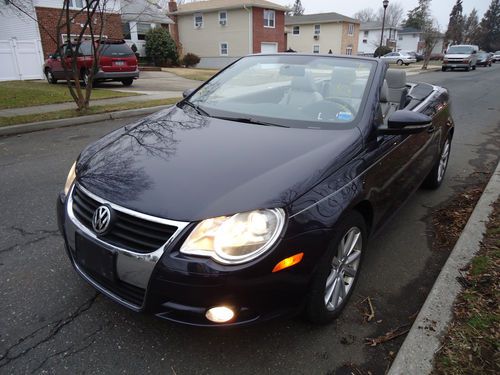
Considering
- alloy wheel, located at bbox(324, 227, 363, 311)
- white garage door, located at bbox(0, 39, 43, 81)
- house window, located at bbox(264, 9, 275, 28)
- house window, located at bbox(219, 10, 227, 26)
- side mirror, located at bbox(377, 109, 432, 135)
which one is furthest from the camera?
house window, located at bbox(219, 10, 227, 26)

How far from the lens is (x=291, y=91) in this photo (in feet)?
11.1

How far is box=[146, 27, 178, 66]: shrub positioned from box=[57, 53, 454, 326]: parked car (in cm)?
2932

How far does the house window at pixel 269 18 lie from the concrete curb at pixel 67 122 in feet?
88.9

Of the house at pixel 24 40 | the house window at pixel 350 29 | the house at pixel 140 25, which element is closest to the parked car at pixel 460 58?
the house window at pixel 350 29

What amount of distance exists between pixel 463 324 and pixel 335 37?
49343mm

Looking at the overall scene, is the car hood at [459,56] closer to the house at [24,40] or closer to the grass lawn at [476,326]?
the house at [24,40]

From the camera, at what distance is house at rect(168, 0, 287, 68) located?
33.1 metres

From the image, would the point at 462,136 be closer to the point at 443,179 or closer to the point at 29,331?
the point at 443,179

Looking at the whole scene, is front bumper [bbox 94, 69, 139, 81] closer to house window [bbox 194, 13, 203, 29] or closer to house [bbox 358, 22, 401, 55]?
house window [bbox 194, 13, 203, 29]

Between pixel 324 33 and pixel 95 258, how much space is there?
50675 millimetres

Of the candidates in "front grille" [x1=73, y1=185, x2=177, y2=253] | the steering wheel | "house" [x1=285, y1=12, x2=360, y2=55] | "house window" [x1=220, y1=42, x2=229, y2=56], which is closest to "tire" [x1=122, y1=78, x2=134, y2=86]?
the steering wheel

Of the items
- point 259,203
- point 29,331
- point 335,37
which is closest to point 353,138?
point 259,203

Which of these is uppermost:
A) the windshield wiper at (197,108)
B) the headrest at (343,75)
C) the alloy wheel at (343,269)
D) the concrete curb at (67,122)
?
the headrest at (343,75)

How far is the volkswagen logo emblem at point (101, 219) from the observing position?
81.1 inches
